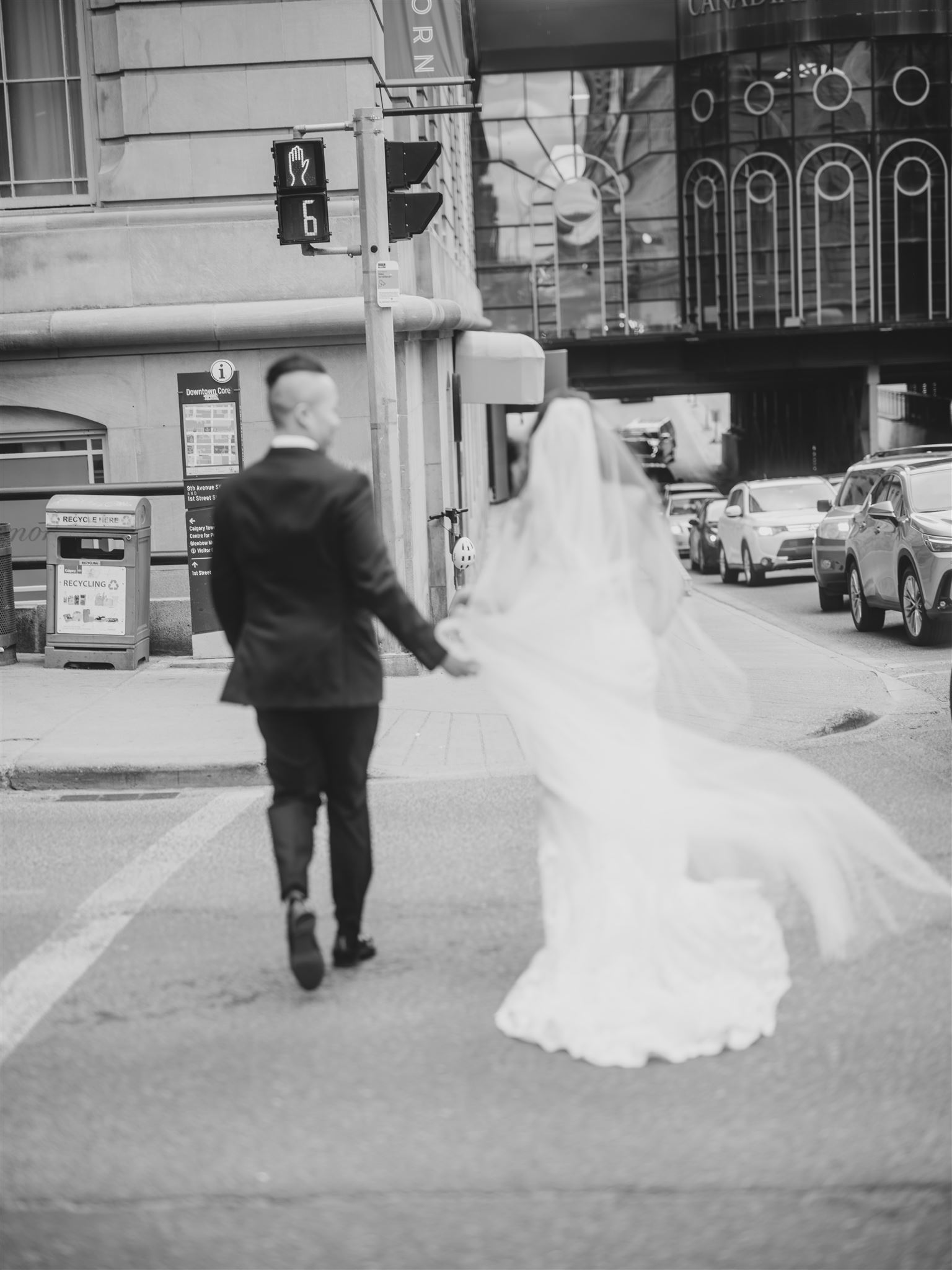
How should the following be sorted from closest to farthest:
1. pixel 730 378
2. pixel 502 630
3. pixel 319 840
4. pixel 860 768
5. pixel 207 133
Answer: pixel 502 630 → pixel 319 840 → pixel 860 768 → pixel 207 133 → pixel 730 378

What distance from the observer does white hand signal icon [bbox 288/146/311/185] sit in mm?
11281

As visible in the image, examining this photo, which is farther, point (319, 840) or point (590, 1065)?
point (319, 840)

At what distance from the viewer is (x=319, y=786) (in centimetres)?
510

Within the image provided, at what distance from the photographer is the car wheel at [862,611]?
17141 millimetres

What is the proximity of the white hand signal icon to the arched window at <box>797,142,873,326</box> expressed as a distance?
4029 centimetres

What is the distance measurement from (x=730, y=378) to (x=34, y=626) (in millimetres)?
42221

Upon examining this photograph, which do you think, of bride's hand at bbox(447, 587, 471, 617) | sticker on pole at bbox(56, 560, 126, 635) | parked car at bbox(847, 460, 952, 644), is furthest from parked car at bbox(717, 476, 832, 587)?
bride's hand at bbox(447, 587, 471, 617)

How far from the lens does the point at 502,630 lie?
498 cm

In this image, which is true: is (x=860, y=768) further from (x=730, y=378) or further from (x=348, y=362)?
(x=730, y=378)

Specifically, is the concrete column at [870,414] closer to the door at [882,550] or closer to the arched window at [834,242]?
the arched window at [834,242]

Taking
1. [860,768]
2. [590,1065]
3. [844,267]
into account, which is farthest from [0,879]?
[844,267]

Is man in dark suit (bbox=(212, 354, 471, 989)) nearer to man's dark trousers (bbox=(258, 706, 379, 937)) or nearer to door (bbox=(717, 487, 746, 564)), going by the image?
man's dark trousers (bbox=(258, 706, 379, 937))

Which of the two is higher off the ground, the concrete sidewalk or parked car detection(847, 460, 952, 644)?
parked car detection(847, 460, 952, 644)

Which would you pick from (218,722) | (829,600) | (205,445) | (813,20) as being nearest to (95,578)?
(205,445)
